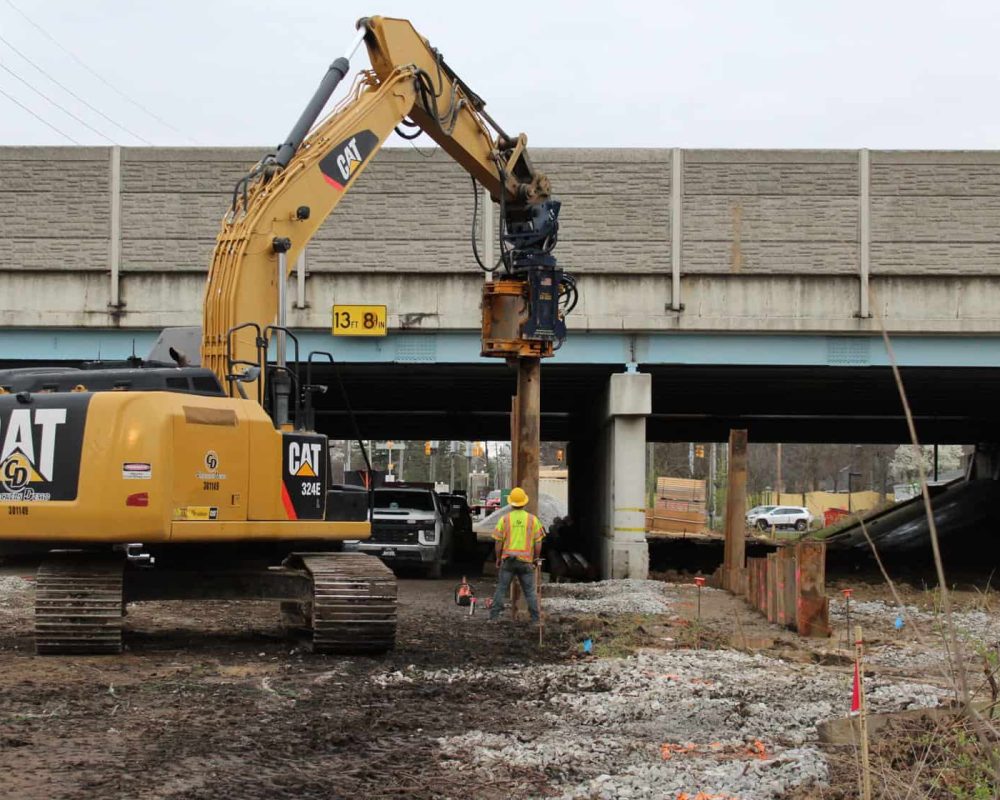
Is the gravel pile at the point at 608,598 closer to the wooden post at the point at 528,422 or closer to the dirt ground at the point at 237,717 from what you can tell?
the wooden post at the point at 528,422

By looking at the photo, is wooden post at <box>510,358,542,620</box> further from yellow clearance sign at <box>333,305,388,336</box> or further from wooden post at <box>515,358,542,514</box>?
yellow clearance sign at <box>333,305,388,336</box>

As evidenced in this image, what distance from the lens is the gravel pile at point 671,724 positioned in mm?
6809

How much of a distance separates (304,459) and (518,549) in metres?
4.08

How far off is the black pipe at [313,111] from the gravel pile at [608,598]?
283 inches

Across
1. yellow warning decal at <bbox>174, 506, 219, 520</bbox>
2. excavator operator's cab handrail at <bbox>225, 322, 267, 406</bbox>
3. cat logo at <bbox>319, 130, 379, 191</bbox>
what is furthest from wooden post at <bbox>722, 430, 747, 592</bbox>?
yellow warning decal at <bbox>174, 506, 219, 520</bbox>

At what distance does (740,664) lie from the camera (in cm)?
1158

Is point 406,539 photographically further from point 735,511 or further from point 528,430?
point 528,430

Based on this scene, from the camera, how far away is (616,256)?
79.3 feet

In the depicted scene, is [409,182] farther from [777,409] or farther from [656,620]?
[777,409]

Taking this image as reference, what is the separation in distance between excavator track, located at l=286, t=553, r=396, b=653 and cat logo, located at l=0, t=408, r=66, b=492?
2.53m

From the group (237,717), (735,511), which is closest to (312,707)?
(237,717)

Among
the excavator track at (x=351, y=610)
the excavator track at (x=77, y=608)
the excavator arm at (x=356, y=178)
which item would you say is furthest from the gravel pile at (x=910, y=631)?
the excavator track at (x=77, y=608)

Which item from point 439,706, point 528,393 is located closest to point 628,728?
point 439,706

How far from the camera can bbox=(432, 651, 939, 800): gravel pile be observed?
6.81 metres
